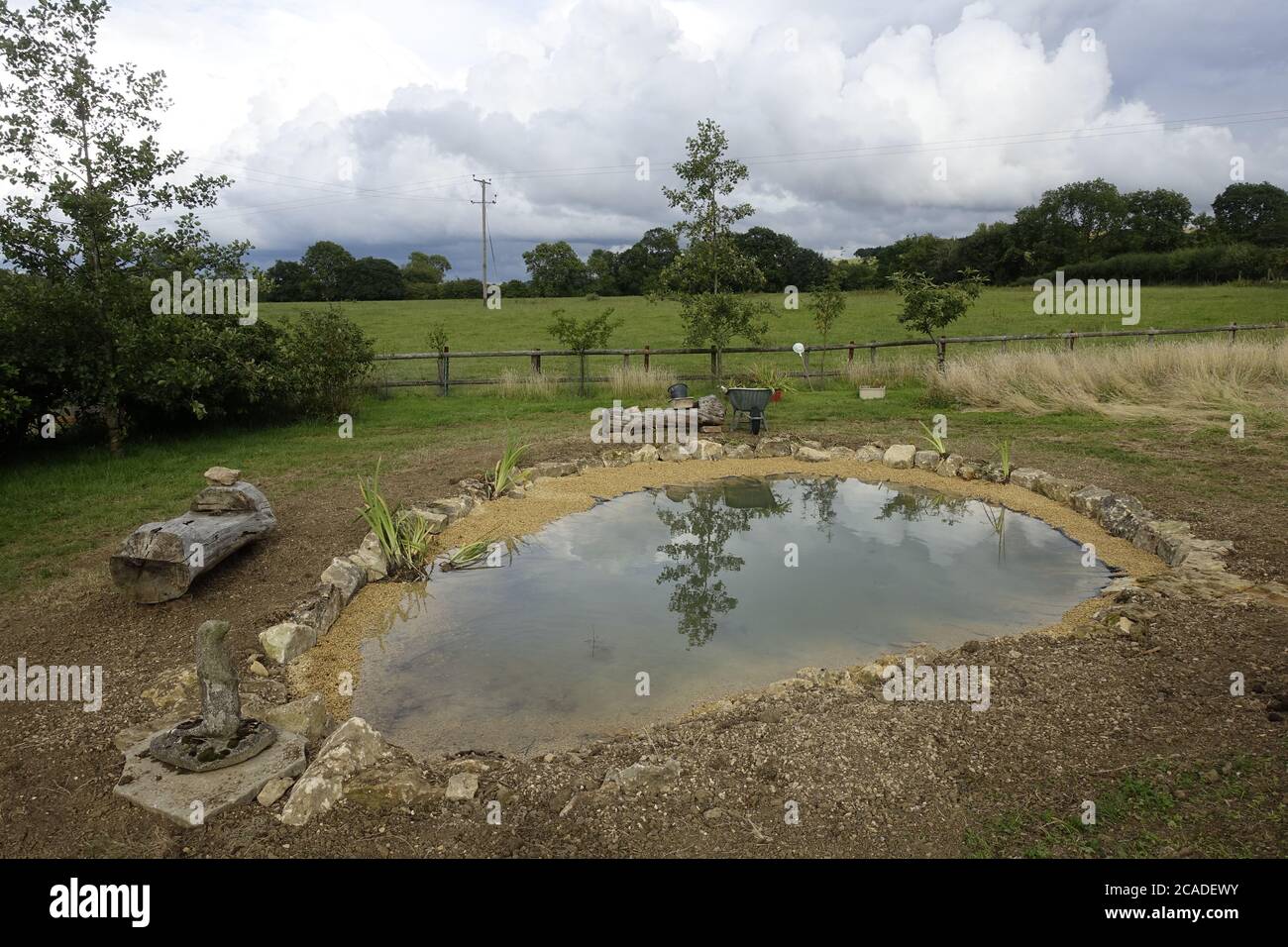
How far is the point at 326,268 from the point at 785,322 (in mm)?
33316

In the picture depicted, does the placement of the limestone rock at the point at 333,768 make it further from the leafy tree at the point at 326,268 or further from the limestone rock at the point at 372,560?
the leafy tree at the point at 326,268

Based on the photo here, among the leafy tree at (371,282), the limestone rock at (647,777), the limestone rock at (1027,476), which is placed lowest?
the limestone rock at (647,777)

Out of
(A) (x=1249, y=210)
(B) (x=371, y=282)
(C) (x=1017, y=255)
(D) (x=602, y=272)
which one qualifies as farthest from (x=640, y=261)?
(A) (x=1249, y=210)

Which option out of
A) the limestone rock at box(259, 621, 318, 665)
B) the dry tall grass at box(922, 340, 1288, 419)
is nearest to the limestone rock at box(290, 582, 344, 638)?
the limestone rock at box(259, 621, 318, 665)

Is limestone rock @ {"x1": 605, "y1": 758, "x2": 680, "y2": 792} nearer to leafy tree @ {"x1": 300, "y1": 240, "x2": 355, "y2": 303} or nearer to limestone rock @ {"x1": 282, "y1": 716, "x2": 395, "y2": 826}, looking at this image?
limestone rock @ {"x1": 282, "y1": 716, "x2": 395, "y2": 826}

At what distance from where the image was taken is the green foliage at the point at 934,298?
1562 centimetres

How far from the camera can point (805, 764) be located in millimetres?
3447

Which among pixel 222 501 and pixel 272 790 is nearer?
pixel 272 790

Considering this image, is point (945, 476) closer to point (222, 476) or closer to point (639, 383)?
point (639, 383)

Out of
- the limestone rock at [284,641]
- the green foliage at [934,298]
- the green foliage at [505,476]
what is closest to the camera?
the limestone rock at [284,641]

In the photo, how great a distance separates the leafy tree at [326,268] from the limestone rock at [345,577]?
1818 inches

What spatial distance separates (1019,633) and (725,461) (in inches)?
229

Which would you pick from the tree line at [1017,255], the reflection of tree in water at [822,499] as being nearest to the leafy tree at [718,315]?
the reflection of tree in water at [822,499]

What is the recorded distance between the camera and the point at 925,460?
32.5ft
